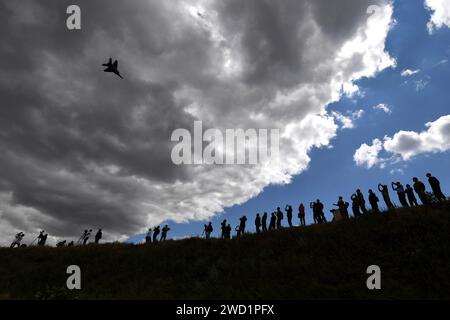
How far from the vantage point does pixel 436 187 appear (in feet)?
54.1

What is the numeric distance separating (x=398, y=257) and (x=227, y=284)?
7.03 m

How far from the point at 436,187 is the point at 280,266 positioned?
964cm

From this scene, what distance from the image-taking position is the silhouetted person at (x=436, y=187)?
53.6 ft

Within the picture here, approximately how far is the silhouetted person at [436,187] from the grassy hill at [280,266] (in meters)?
0.84

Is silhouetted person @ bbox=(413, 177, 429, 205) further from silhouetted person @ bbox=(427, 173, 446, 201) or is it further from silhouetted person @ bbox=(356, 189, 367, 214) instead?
silhouetted person @ bbox=(356, 189, 367, 214)

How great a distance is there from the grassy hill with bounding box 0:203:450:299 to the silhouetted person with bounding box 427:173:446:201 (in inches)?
32.9

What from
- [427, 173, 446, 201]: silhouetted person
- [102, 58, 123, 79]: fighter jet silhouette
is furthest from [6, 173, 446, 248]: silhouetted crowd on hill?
[102, 58, 123, 79]: fighter jet silhouette

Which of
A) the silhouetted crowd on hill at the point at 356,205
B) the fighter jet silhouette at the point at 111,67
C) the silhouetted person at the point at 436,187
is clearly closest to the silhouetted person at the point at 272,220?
the silhouetted crowd on hill at the point at 356,205

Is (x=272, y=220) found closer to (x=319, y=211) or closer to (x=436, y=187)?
(x=319, y=211)

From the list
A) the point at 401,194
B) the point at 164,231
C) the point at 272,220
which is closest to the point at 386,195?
the point at 401,194

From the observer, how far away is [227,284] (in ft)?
42.7

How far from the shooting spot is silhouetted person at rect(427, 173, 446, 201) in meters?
16.3
